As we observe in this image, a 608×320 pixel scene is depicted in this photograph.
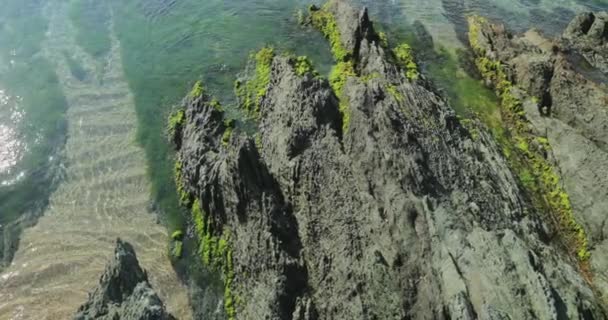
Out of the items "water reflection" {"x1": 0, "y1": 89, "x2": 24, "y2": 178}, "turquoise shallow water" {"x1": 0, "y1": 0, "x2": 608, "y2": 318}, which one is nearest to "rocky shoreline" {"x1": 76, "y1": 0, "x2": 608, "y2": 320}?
"turquoise shallow water" {"x1": 0, "y1": 0, "x2": 608, "y2": 318}

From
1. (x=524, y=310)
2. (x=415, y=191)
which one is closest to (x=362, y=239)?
(x=415, y=191)

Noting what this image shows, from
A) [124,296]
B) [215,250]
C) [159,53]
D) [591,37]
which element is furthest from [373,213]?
[591,37]

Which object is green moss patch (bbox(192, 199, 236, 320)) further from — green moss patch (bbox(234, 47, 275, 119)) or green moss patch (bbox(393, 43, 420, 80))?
green moss patch (bbox(393, 43, 420, 80))

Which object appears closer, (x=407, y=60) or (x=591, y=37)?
(x=407, y=60)

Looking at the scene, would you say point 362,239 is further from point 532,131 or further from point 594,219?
point 532,131

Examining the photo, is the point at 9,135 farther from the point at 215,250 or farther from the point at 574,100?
the point at 574,100

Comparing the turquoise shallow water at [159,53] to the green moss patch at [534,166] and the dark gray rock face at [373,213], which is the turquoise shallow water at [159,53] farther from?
the dark gray rock face at [373,213]

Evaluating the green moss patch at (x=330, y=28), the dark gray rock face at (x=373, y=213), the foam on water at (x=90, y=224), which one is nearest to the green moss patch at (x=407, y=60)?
the dark gray rock face at (x=373, y=213)
